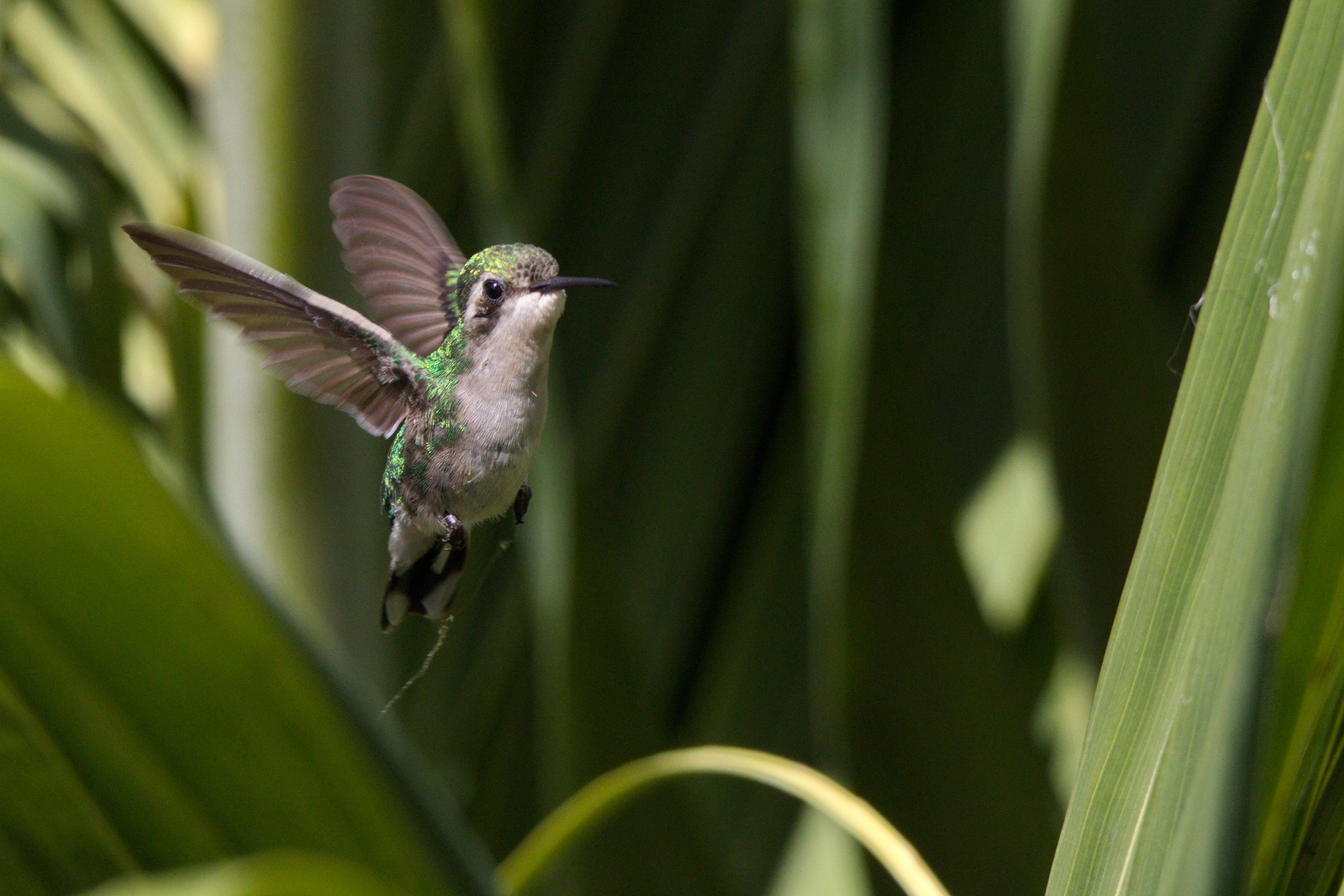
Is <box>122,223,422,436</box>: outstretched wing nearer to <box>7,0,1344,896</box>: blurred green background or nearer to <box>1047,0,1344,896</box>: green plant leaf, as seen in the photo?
<box>7,0,1344,896</box>: blurred green background

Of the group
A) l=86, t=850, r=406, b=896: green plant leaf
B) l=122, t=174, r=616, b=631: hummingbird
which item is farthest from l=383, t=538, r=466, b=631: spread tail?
l=86, t=850, r=406, b=896: green plant leaf

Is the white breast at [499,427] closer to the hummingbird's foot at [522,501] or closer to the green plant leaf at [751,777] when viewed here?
the hummingbird's foot at [522,501]

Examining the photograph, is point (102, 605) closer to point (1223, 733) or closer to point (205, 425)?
point (1223, 733)

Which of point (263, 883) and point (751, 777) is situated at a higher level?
point (263, 883)

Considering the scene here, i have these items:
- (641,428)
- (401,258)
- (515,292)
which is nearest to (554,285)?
(515,292)

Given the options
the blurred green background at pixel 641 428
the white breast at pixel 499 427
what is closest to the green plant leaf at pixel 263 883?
the blurred green background at pixel 641 428

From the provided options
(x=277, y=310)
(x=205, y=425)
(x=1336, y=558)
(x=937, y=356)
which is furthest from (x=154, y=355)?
(x=1336, y=558)

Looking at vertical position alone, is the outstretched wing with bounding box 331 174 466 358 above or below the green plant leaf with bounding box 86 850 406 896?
above

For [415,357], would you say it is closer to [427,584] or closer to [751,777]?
[427,584]
